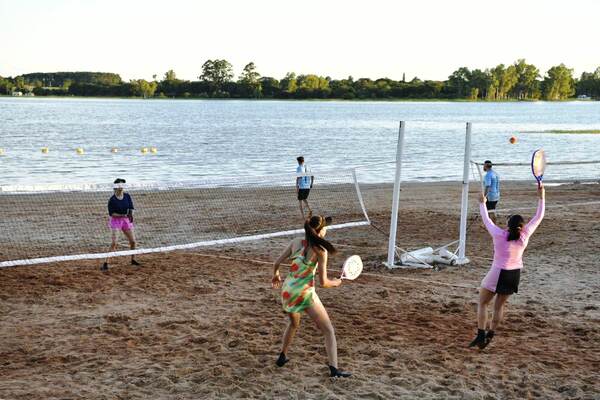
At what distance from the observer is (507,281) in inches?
327

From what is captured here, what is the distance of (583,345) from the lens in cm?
907

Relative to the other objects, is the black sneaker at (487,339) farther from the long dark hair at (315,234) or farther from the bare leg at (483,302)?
the long dark hair at (315,234)

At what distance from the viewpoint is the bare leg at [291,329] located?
770cm

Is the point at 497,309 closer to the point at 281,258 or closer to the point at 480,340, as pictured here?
the point at 480,340

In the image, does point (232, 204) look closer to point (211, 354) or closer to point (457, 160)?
point (211, 354)

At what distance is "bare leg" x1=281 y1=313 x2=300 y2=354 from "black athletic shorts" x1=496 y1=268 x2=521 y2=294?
2364 millimetres

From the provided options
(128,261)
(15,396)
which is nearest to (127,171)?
(128,261)

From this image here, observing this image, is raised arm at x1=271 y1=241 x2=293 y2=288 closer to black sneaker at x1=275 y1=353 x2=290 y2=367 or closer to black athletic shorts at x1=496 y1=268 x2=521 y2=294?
black sneaker at x1=275 y1=353 x2=290 y2=367

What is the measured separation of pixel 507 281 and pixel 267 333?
3.08 m

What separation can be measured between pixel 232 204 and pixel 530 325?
14.0 meters

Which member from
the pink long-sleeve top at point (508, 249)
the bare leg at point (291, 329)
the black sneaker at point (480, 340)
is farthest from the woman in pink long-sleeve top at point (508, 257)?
the bare leg at point (291, 329)

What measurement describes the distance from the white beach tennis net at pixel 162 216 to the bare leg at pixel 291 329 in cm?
534

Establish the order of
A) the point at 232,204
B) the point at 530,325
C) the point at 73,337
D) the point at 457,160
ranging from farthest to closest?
the point at 457,160 < the point at 232,204 < the point at 530,325 < the point at 73,337

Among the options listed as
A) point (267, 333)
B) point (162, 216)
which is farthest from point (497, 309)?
point (162, 216)
